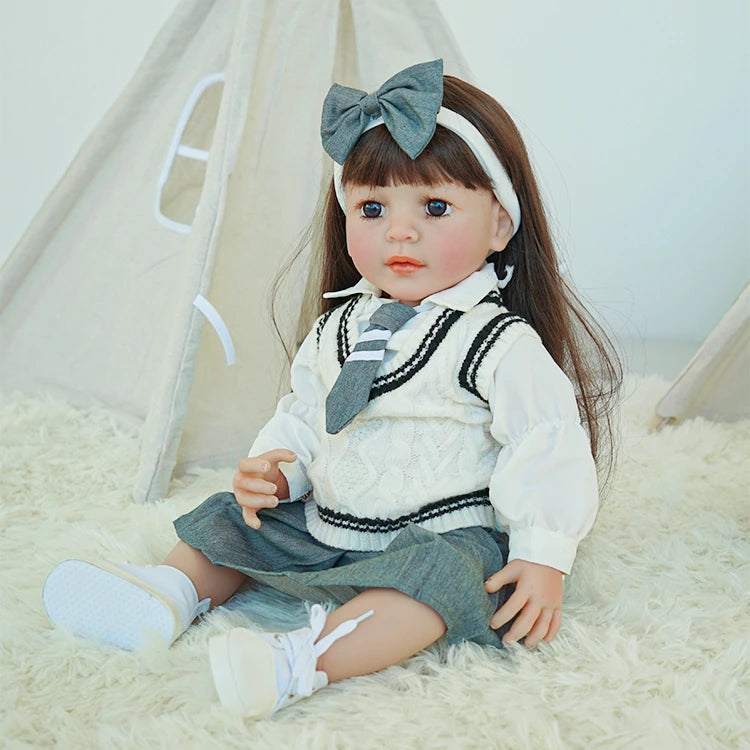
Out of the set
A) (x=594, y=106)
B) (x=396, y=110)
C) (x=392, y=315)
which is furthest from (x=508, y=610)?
(x=594, y=106)

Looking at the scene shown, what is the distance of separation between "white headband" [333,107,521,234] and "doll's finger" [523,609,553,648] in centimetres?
52

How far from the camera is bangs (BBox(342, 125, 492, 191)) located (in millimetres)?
1146

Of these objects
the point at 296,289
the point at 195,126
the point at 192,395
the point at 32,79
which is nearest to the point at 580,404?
the point at 296,289

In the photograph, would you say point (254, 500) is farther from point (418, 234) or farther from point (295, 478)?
point (418, 234)

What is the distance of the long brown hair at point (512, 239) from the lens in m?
1.16

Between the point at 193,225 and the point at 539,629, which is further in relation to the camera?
the point at 193,225

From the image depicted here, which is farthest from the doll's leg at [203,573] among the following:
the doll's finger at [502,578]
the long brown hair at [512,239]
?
the long brown hair at [512,239]

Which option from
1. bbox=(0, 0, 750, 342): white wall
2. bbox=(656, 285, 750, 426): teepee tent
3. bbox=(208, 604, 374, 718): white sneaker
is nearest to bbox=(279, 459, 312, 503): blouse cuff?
bbox=(208, 604, 374, 718): white sneaker

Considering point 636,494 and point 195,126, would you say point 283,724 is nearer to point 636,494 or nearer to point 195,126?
point 636,494

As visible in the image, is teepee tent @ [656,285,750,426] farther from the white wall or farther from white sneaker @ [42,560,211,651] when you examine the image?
white sneaker @ [42,560,211,651]

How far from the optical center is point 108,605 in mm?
1050

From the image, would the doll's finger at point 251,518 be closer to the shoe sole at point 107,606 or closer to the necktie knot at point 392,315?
the shoe sole at point 107,606

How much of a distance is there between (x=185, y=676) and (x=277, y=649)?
11 cm

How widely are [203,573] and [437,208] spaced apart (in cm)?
54
